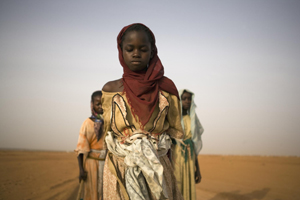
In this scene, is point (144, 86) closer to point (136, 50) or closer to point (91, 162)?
point (136, 50)

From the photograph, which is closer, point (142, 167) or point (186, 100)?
point (142, 167)

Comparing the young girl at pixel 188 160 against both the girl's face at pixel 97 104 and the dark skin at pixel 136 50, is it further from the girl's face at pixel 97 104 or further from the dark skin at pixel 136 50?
the dark skin at pixel 136 50

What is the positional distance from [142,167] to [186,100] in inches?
205

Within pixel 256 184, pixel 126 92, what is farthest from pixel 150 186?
pixel 256 184

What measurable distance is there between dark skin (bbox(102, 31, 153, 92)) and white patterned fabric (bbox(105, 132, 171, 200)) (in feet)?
2.28

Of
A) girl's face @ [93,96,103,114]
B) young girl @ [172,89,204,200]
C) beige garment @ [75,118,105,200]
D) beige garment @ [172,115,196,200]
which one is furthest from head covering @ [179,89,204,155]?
beige garment @ [75,118,105,200]

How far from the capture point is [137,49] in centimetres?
254

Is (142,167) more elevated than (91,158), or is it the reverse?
(142,167)

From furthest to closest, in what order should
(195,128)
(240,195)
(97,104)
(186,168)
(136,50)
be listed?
(240,195)
(195,128)
(186,168)
(97,104)
(136,50)

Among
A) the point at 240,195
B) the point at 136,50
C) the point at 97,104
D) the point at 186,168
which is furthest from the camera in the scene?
the point at 240,195

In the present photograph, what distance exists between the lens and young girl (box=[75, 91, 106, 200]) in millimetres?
5602

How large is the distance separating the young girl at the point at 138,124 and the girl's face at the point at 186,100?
4639mm

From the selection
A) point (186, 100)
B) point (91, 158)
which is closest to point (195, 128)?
point (186, 100)

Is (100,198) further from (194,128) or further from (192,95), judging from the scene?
(192,95)
